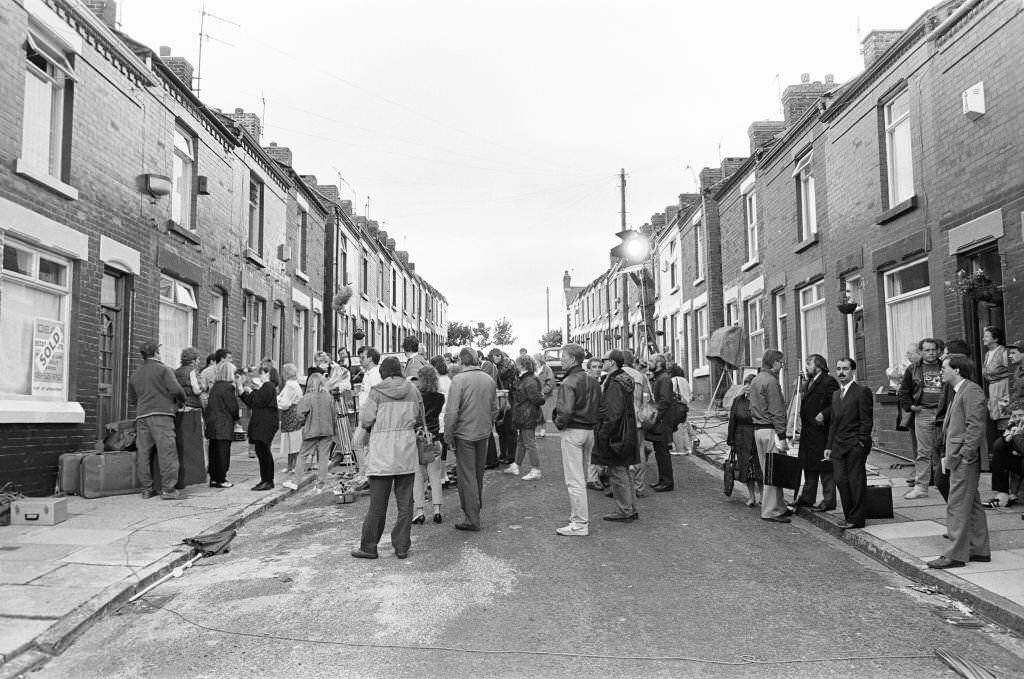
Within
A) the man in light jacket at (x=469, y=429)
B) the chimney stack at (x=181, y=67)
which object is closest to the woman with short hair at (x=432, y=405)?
the man in light jacket at (x=469, y=429)

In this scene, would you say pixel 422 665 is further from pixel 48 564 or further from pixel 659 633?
pixel 48 564

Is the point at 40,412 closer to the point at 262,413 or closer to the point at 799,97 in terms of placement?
the point at 262,413

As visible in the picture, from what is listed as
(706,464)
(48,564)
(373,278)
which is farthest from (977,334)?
(373,278)

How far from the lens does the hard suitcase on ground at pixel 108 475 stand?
30.1 feet

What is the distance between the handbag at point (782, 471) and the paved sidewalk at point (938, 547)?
0.54m

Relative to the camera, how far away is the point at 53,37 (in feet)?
31.4

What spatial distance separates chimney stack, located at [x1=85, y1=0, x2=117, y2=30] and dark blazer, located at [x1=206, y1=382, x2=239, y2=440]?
5.83 metres

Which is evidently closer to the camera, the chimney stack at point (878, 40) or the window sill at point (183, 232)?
the window sill at point (183, 232)

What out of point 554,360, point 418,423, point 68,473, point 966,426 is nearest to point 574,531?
point 418,423

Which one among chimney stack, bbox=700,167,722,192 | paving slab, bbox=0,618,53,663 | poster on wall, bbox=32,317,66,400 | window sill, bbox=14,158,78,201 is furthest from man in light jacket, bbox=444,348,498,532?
chimney stack, bbox=700,167,722,192

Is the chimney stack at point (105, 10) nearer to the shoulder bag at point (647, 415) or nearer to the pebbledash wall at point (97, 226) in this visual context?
the pebbledash wall at point (97, 226)

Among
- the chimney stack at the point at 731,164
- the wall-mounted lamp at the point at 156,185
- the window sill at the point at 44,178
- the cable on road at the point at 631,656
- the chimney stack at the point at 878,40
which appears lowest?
the cable on road at the point at 631,656

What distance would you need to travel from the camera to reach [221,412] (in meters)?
9.96

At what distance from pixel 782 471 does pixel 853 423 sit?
905 mm
